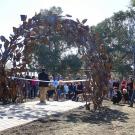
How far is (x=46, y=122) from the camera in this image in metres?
11.0

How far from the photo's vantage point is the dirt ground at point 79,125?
9.41 m

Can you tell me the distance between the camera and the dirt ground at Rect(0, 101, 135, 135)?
30.9 feet

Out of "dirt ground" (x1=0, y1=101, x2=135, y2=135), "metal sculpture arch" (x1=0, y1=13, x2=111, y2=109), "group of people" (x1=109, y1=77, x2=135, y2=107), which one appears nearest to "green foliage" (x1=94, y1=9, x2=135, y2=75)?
"group of people" (x1=109, y1=77, x2=135, y2=107)

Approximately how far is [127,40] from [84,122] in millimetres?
38655

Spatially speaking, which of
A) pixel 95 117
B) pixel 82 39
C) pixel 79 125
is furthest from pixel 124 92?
pixel 79 125

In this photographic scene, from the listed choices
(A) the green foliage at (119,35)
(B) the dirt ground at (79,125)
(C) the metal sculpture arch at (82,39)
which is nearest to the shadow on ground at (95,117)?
(B) the dirt ground at (79,125)

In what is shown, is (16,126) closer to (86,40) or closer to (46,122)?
(46,122)

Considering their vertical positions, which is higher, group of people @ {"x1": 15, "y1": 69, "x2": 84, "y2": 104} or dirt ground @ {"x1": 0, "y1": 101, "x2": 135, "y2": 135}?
group of people @ {"x1": 15, "y1": 69, "x2": 84, "y2": 104}

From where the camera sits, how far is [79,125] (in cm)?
1072

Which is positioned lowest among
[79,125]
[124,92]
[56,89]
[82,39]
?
[79,125]

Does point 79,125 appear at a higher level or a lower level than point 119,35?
lower

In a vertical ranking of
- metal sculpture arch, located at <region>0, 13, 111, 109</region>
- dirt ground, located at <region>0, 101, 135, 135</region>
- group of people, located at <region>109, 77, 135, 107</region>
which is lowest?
dirt ground, located at <region>0, 101, 135, 135</region>

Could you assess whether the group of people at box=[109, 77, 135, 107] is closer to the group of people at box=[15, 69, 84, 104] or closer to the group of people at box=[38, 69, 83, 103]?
the group of people at box=[38, 69, 83, 103]

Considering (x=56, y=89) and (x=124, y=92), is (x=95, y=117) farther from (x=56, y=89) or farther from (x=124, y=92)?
(x=56, y=89)
